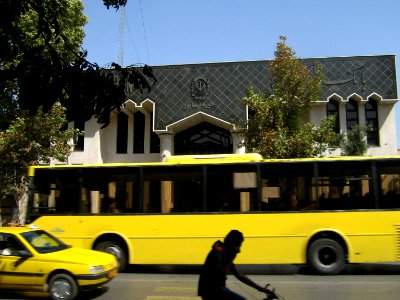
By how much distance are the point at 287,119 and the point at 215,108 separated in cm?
808

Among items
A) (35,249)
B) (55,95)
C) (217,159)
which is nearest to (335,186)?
(217,159)

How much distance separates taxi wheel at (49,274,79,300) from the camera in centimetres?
859

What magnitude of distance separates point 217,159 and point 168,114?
15831mm

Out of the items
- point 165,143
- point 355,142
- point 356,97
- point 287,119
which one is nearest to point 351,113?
point 356,97

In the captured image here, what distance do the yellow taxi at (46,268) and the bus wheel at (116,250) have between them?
293 centimetres

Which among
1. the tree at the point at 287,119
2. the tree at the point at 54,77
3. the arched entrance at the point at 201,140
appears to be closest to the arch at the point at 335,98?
the arched entrance at the point at 201,140

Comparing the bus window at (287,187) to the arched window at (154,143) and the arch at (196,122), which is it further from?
the arched window at (154,143)

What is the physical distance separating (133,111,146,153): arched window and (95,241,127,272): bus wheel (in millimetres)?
17062

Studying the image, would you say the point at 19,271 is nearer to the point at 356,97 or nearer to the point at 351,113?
the point at 356,97

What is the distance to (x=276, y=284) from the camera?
10.2 meters

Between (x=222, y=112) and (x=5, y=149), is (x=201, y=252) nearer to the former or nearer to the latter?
(x=5, y=149)

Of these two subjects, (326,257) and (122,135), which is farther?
(122,135)

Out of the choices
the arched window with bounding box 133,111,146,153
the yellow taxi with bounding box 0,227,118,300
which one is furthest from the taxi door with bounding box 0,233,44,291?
the arched window with bounding box 133,111,146,153

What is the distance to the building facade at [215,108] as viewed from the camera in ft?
88.9
